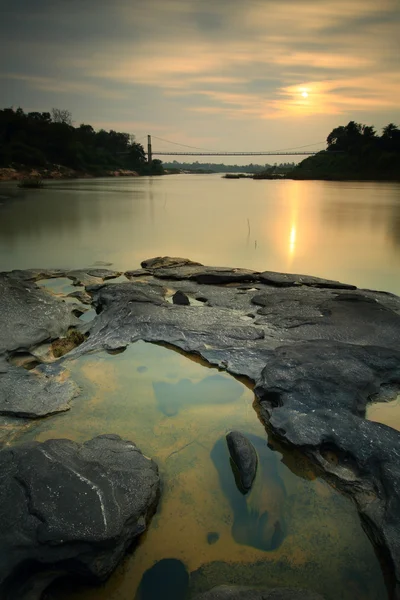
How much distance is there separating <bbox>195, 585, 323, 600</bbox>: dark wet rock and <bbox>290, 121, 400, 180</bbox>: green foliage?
49395 millimetres

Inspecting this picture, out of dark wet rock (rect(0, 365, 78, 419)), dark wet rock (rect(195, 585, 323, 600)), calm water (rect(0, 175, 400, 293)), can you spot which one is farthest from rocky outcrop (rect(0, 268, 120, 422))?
calm water (rect(0, 175, 400, 293))

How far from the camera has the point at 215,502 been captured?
195 cm

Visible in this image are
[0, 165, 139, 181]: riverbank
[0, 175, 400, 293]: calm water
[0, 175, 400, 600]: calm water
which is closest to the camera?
[0, 175, 400, 600]: calm water

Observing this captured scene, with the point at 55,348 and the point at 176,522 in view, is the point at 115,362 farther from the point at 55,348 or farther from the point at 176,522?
the point at 176,522

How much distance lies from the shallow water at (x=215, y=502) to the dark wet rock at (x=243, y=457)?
0.15ft

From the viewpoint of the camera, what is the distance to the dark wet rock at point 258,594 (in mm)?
1449

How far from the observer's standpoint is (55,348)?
3596 mm

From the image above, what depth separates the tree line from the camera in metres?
36.6

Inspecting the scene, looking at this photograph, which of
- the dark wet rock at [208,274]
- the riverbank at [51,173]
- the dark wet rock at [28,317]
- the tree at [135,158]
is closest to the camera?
the dark wet rock at [28,317]

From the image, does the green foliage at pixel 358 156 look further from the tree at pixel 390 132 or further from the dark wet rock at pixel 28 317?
the dark wet rock at pixel 28 317

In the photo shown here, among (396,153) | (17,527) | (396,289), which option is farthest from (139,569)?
(396,153)

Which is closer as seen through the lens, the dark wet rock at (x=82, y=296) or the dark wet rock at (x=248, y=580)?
the dark wet rock at (x=248, y=580)

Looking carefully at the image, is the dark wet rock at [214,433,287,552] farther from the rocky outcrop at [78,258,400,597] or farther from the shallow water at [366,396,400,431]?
the shallow water at [366,396,400,431]

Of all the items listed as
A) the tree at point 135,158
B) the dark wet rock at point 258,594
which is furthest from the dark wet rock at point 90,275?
the tree at point 135,158
